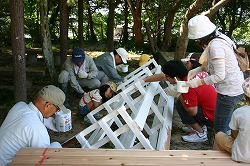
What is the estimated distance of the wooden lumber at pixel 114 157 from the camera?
6.84ft

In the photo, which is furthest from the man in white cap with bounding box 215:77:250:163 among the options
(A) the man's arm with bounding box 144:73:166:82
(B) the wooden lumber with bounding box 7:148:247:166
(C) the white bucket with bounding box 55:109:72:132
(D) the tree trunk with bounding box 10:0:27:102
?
(D) the tree trunk with bounding box 10:0:27:102

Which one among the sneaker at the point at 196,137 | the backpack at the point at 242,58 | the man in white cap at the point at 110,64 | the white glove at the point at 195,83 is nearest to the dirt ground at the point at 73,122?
the sneaker at the point at 196,137

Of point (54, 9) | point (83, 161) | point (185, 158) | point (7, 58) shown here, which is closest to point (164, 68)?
point (185, 158)

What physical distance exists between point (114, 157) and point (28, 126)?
0.65 metres

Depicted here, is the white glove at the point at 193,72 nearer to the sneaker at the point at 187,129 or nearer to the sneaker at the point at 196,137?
the sneaker at the point at 196,137

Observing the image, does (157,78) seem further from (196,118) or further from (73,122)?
(73,122)

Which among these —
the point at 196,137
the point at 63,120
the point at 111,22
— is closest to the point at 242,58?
the point at 196,137

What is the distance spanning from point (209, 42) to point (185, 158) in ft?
4.02

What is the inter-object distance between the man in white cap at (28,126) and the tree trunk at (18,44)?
2.01m

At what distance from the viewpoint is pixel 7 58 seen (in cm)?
689

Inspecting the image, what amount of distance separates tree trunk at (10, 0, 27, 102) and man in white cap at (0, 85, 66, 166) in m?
2.01

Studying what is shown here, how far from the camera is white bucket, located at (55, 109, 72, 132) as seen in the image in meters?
3.81

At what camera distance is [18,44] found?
4098 millimetres

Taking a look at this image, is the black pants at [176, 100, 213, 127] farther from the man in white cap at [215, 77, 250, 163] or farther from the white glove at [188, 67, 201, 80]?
the man in white cap at [215, 77, 250, 163]
